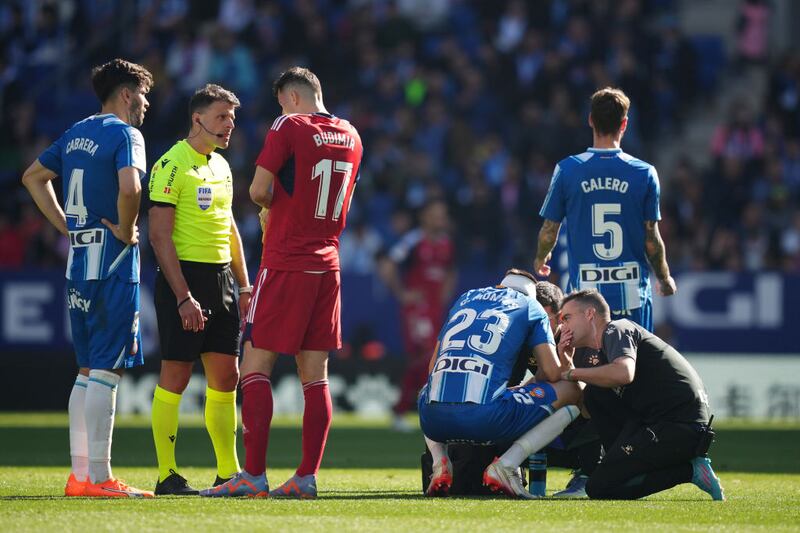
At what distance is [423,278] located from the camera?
16.4m

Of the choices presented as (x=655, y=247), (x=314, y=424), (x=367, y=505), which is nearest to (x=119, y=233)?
(x=314, y=424)

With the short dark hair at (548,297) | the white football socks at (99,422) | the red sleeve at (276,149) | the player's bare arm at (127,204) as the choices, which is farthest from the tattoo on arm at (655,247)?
the white football socks at (99,422)

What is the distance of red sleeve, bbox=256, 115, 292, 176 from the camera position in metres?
8.00

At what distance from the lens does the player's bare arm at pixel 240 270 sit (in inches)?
353

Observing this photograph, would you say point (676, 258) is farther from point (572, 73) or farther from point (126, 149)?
point (126, 149)

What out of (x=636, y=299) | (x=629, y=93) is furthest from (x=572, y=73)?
(x=636, y=299)

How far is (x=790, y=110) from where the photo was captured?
70.1ft

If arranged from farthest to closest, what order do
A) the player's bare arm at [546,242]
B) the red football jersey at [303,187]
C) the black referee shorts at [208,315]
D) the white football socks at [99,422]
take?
the player's bare arm at [546,242] < the black referee shorts at [208,315] < the white football socks at [99,422] < the red football jersey at [303,187]

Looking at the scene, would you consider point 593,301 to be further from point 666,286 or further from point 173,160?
point 173,160

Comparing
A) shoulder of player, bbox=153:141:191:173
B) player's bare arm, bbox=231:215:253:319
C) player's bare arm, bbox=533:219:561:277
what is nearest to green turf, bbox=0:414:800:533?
player's bare arm, bbox=231:215:253:319

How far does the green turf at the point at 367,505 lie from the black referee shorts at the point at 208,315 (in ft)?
3.55

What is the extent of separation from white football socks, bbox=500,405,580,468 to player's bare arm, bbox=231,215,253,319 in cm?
204

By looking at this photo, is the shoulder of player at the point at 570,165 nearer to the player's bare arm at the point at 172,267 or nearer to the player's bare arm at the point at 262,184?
the player's bare arm at the point at 262,184

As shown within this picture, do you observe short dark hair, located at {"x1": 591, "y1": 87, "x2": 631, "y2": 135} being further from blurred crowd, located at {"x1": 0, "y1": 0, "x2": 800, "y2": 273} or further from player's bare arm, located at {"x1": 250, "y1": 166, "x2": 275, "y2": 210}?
blurred crowd, located at {"x1": 0, "y1": 0, "x2": 800, "y2": 273}
